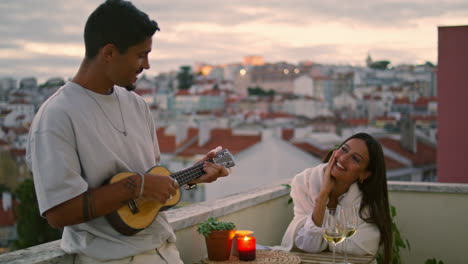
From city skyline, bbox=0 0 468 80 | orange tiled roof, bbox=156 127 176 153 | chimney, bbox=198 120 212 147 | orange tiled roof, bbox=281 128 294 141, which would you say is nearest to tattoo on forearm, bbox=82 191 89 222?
city skyline, bbox=0 0 468 80

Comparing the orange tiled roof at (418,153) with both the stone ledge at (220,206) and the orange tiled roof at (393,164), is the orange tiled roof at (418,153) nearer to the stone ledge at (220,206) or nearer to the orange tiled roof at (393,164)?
the orange tiled roof at (393,164)

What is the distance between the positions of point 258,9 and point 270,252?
162ft

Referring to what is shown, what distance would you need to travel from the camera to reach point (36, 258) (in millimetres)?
1687

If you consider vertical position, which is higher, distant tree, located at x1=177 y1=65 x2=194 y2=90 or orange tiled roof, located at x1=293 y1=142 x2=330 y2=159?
distant tree, located at x1=177 y1=65 x2=194 y2=90

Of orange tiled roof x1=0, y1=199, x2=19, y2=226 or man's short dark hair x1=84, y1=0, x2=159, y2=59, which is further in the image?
orange tiled roof x1=0, y1=199, x2=19, y2=226

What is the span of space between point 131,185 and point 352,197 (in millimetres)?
1656

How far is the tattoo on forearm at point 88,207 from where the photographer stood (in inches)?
51.9

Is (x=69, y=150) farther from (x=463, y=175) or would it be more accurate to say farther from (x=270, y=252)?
(x=463, y=175)

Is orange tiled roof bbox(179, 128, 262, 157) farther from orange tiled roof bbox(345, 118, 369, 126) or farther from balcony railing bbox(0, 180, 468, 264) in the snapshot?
balcony railing bbox(0, 180, 468, 264)

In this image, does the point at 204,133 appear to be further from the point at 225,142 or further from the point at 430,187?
the point at 430,187

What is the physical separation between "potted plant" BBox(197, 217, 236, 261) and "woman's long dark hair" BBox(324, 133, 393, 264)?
2.28 ft

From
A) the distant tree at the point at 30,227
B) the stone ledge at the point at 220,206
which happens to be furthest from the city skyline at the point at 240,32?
the stone ledge at the point at 220,206

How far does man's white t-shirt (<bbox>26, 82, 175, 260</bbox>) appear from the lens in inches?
50.8

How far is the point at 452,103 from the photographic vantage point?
486 cm
